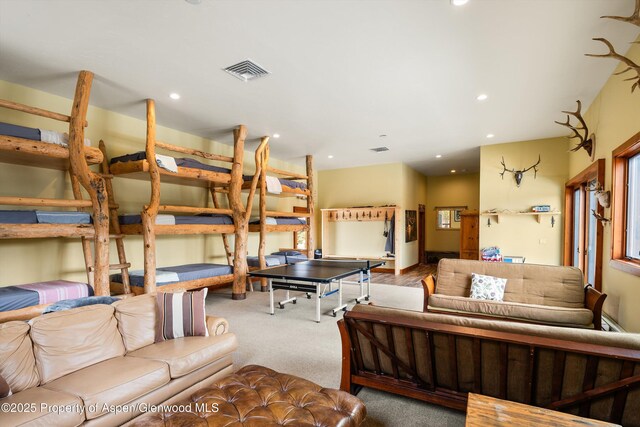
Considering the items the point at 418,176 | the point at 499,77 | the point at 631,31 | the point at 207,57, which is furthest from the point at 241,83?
the point at 418,176

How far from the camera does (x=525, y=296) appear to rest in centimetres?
391

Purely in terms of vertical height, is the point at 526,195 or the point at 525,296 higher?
the point at 526,195

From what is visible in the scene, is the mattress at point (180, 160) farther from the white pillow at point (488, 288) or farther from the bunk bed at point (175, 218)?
the white pillow at point (488, 288)

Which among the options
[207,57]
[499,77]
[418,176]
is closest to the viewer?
[207,57]

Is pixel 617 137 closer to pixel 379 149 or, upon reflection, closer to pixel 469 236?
pixel 379 149

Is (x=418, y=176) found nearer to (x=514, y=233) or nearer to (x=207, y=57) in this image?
(x=514, y=233)

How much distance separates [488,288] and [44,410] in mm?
4224

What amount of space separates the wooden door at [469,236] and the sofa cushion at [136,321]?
7.87 meters

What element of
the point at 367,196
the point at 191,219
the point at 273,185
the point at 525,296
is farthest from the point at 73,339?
the point at 367,196

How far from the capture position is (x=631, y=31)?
9.99 feet

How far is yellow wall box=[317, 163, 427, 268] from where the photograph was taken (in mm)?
9203

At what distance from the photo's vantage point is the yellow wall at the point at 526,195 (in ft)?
21.6

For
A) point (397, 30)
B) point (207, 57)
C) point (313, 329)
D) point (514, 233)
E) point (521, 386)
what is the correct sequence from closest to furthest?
1. point (521, 386)
2. point (397, 30)
3. point (207, 57)
4. point (313, 329)
5. point (514, 233)

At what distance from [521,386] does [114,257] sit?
5.65 m
